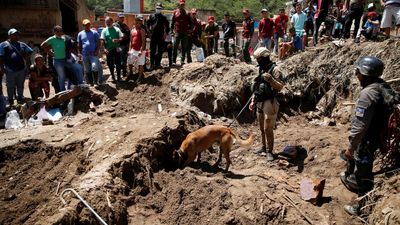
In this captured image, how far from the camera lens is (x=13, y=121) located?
26.1ft

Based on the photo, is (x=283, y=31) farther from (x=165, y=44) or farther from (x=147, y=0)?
(x=147, y=0)

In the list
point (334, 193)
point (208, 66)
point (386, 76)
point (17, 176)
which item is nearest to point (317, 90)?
point (386, 76)

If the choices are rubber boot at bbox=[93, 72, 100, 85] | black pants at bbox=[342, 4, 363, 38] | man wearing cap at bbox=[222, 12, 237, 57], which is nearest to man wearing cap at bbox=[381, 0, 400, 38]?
black pants at bbox=[342, 4, 363, 38]

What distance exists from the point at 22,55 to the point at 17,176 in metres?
4.62

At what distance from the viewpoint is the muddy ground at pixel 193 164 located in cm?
477

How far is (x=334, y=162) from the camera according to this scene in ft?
20.2

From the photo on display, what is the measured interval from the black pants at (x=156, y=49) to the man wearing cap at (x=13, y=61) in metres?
3.32

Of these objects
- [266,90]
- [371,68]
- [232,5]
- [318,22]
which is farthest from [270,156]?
[232,5]

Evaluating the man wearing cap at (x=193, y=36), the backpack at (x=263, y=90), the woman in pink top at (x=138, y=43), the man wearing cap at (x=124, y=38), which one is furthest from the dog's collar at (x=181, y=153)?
the man wearing cap at (x=193, y=36)

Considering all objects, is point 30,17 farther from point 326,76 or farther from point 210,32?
point 326,76

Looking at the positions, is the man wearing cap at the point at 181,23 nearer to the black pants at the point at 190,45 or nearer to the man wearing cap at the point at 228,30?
the black pants at the point at 190,45

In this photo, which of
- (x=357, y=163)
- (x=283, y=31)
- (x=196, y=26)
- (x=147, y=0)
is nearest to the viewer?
(x=357, y=163)

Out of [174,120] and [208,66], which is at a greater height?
[208,66]

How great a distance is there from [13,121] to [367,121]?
7.56 meters
